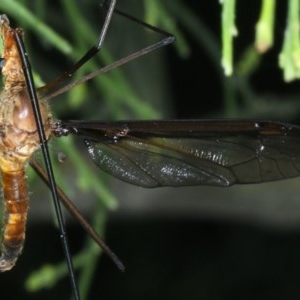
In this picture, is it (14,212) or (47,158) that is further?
(14,212)

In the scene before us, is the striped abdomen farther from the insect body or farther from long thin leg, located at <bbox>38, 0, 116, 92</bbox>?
long thin leg, located at <bbox>38, 0, 116, 92</bbox>

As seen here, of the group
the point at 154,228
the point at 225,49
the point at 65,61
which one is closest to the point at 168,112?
the point at 65,61

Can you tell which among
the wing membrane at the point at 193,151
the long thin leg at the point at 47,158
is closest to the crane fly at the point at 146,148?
the wing membrane at the point at 193,151

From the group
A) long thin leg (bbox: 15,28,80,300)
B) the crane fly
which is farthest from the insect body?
long thin leg (bbox: 15,28,80,300)

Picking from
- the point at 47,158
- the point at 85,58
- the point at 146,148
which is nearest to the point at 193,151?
the point at 146,148

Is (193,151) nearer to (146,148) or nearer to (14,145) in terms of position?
(146,148)

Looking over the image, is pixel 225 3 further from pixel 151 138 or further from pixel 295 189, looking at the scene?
pixel 295 189
